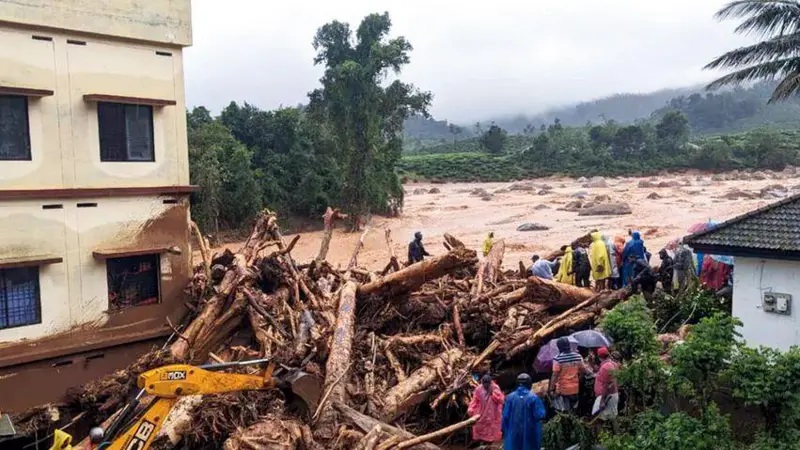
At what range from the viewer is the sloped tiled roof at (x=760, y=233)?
1006 centimetres

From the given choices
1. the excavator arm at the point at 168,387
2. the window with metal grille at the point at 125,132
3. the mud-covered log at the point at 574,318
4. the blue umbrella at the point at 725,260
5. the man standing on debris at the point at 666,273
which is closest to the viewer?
the excavator arm at the point at 168,387

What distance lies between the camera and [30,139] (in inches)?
475

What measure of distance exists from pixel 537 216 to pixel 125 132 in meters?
35.7

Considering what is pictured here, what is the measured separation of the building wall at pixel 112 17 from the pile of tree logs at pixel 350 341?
14.3 ft

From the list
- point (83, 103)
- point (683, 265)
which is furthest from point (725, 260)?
point (83, 103)

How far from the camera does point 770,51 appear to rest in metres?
19.2

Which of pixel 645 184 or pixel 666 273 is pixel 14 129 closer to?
pixel 666 273

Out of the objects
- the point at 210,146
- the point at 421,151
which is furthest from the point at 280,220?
the point at 421,151

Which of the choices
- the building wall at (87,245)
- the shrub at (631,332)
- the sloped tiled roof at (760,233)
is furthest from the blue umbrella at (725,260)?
the building wall at (87,245)

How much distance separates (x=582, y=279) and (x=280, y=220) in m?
24.1

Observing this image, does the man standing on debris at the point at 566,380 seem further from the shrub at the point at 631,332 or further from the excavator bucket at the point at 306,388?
the excavator bucket at the point at 306,388

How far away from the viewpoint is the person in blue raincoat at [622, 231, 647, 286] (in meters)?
14.4

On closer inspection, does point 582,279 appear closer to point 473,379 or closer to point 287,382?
point 473,379

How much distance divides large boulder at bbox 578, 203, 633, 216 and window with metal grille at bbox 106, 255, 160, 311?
3482cm
